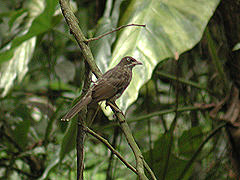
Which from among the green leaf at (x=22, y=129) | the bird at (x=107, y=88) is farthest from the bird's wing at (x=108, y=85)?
the green leaf at (x=22, y=129)

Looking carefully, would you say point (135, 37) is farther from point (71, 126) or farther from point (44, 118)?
point (44, 118)

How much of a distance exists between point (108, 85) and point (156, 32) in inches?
18.9

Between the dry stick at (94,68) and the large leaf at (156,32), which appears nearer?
the dry stick at (94,68)

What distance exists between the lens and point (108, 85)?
44 centimetres

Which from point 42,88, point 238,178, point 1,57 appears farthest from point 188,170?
point 42,88

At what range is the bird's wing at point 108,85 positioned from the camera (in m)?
0.42

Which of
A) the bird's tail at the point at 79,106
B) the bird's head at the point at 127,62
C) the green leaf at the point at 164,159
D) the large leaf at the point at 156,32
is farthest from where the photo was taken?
the green leaf at the point at 164,159

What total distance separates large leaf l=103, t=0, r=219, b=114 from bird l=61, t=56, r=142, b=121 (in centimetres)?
19

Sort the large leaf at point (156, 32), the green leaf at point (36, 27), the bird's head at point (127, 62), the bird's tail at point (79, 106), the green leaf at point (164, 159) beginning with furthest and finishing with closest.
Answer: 1. the green leaf at point (36, 27)
2. the green leaf at point (164, 159)
3. the large leaf at point (156, 32)
4. the bird's head at point (127, 62)
5. the bird's tail at point (79, 106)

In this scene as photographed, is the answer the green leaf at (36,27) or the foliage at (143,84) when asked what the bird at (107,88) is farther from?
the green leaf at (36,27)

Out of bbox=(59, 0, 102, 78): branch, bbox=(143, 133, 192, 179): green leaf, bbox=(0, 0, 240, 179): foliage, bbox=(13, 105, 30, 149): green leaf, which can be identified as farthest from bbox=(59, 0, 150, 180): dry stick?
bbox=(13, 105, 30, 149): green leaf

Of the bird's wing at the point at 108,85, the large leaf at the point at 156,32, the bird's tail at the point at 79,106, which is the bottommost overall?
the large leaf at the point at 156,32

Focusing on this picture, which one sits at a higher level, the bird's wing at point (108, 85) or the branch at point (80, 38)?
the branch at point (80, 38)

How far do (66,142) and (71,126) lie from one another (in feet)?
0.33
